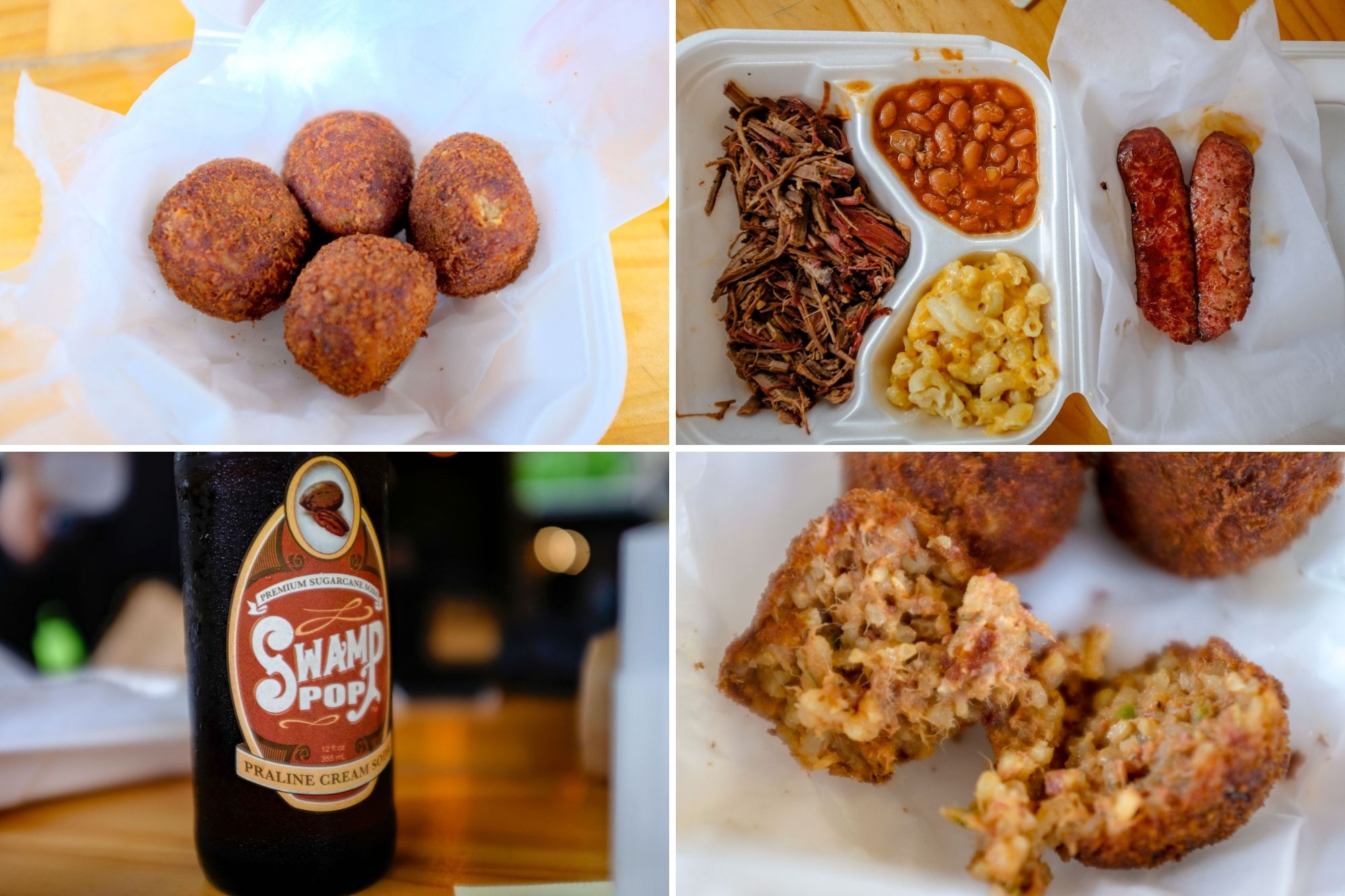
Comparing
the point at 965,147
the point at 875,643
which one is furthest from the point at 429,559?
the point at 965,147

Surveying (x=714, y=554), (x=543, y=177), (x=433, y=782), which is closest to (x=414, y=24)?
(x=543, y=177)

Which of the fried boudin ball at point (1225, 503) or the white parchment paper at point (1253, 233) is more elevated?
the white parchment paper at point (1253, 233)

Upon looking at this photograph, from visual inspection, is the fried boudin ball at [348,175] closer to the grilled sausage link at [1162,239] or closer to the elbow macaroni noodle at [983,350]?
the elbow macaroni noodle at [983,350]

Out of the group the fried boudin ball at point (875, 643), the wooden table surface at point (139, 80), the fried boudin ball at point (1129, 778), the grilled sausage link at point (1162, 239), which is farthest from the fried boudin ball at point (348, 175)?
the grilled sausage link at point (1162, 239)

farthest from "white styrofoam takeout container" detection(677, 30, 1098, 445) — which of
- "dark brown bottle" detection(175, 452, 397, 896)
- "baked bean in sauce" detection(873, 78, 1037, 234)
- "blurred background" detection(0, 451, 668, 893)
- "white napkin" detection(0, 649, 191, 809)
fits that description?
"white napkin" detection(0, 649, 191, 809)

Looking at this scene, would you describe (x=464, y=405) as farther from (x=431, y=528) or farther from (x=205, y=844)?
(x=205, y=844)

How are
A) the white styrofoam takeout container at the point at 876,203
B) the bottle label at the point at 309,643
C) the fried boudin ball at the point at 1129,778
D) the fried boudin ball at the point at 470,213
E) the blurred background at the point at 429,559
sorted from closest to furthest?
the fried boudin ball at the point at 1129,778, the bottle label at the point at 309,643, the fried boudin ball at the point at 470,213, the blurred background at the point at 429,559, the white styrofoam takeout container at the point at 876,203
